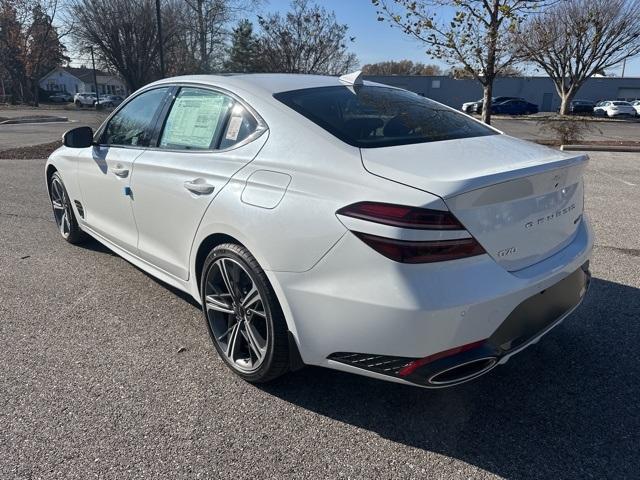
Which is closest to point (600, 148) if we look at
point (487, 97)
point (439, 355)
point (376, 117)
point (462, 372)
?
point (487, 97)

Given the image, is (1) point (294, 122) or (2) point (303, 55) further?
(2) point (303, 55)

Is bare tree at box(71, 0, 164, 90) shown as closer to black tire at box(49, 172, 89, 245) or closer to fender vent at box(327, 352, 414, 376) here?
black tire at box(49, 172, 89, 245)

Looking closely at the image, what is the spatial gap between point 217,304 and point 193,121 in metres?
1.17

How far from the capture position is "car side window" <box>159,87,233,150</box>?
2.95 m

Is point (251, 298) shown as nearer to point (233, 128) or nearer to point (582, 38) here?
point (233, 128)

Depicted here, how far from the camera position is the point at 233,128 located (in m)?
2.83

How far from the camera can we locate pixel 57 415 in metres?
2.48

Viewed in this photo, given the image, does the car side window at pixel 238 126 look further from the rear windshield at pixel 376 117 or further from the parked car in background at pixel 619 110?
the parked car in background at pixel 619 110

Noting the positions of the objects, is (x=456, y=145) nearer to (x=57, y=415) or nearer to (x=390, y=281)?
(x=390, y=281)

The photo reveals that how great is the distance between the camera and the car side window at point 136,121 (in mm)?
3545

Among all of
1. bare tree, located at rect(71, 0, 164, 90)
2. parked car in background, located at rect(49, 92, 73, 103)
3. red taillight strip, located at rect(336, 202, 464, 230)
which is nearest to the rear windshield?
red taillight strip, located at rect(336, 202, 464, 230)

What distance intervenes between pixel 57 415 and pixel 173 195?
133 centimetres

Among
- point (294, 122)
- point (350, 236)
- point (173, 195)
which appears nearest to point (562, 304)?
point (350, 236)

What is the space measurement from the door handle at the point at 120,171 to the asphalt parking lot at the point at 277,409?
3.14 ft
